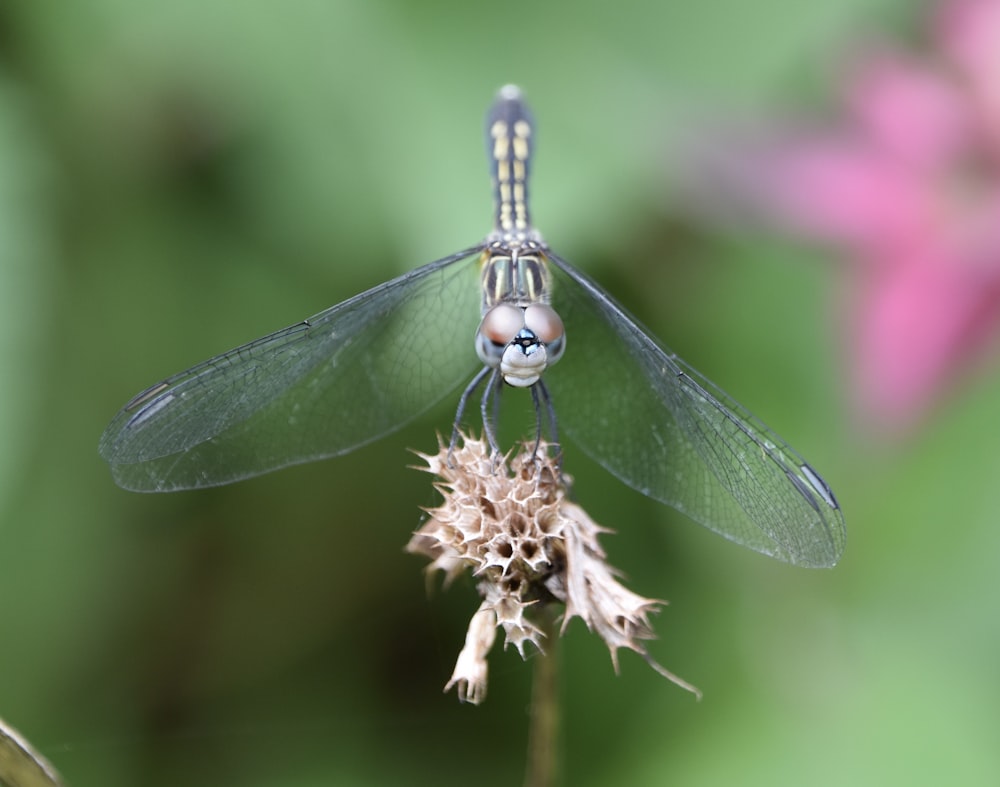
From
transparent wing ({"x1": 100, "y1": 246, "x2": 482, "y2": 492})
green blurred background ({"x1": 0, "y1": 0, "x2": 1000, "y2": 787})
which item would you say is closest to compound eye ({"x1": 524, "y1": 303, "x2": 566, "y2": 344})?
transparent wing ({"x1": 100, "y1": 246, "x2": 482, "y2": 492})

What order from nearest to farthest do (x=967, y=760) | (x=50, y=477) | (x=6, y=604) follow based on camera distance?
1. (x=967, y=760)
2. (x=6, y=604)
3. (x=50, y=477)

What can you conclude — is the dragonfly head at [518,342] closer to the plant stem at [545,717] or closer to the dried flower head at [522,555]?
the dried flower head at [522,555]

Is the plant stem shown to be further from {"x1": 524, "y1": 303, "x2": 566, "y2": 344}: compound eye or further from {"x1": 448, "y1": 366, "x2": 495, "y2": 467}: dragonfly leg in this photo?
{"x1": 524, "y1": 303, "x2": 566, "y2": 344}: compound eye

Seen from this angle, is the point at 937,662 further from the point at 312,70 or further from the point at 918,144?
the point at 312,70

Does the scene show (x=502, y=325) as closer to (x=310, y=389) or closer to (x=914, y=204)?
(x=310, y=389)

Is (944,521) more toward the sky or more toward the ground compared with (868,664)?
more toward the sky

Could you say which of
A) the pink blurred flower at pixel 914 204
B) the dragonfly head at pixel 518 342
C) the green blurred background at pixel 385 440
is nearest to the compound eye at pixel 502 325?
the dragonfly head at pixel 518 342

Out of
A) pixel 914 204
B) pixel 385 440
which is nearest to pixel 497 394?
pixel 385 440

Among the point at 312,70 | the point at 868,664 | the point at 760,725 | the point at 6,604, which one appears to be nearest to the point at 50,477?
the point at 6,604
